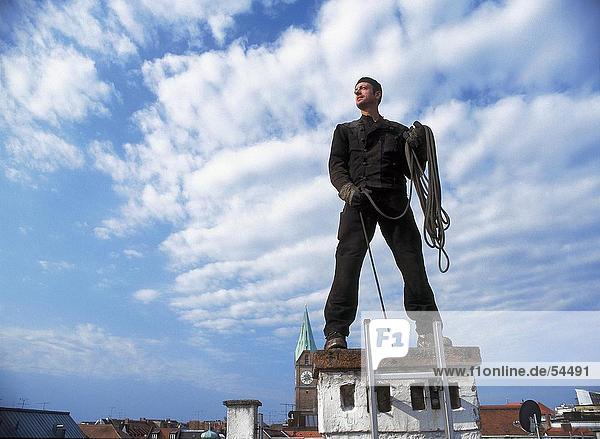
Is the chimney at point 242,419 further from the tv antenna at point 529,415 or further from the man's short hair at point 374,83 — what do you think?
the man's short hair at point 374,83

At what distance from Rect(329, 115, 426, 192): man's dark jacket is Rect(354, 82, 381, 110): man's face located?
0.47ft

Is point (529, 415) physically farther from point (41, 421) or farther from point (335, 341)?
point (41, 421)

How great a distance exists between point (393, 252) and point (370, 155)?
1.04 m

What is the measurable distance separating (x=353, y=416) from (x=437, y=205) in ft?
7.36

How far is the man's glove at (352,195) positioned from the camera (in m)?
4.79

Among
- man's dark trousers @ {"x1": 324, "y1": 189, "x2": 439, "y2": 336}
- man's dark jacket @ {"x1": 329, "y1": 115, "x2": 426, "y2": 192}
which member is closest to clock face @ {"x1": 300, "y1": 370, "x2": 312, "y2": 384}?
man's dark trousers @ {"x1": 324, "y1": 189, "x2": 439, "y2": 336}

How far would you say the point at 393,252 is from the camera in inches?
196

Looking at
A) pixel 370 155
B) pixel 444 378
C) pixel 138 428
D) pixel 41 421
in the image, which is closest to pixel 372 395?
pixel 444 378

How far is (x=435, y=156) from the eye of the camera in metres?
5.09

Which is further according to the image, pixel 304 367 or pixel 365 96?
pixel 304 367

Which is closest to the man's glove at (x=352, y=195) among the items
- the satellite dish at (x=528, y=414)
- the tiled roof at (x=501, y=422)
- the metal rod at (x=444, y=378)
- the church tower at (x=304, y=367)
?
the metal rod at (x=444, y=378)

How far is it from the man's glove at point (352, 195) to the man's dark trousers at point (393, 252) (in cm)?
12

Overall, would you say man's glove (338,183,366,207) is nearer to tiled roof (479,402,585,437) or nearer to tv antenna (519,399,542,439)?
tv antenna (519,399,542,439)

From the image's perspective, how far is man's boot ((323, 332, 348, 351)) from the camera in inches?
175
